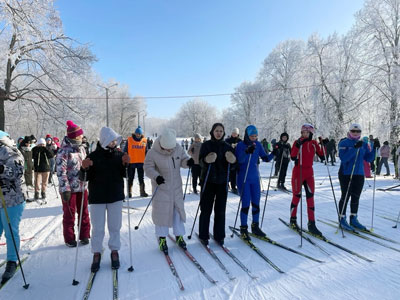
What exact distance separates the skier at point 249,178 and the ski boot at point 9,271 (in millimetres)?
3190

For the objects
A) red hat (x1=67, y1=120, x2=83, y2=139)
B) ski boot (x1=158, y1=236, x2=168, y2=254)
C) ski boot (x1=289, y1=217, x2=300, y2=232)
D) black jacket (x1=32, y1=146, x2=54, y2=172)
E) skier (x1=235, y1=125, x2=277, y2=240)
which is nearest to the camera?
ski boot (x1=158, y1=236, x2=168, y2=254)

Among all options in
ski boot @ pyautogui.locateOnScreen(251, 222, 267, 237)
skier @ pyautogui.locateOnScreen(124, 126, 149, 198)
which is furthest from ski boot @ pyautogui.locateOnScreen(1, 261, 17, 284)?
skier @ pyautogui.locateOnScreen(124, 126, 149, 198)

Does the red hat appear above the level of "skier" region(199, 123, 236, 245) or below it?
above

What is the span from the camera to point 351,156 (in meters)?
4.67

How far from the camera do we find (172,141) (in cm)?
367

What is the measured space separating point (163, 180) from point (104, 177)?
0.76 m

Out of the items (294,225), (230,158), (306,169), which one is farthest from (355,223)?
(230,158)

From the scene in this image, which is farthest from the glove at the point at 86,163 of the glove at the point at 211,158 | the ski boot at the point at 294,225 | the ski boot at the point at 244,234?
the ski boot at the point at 294,225

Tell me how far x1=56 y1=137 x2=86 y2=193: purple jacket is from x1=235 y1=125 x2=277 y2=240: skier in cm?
264

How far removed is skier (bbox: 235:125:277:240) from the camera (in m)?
4.27

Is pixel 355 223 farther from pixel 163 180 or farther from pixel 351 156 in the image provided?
pixel 163 180

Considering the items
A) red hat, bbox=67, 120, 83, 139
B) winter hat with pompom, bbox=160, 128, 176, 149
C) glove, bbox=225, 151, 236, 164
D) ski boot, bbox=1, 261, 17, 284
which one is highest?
red hat, bbox=67, 120, 83, 139

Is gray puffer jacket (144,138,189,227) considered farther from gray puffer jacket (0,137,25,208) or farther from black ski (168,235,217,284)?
gray puffer jacket (0,137,25,208)

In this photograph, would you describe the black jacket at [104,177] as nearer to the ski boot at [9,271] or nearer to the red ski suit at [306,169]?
the ski boot at [9,271]
